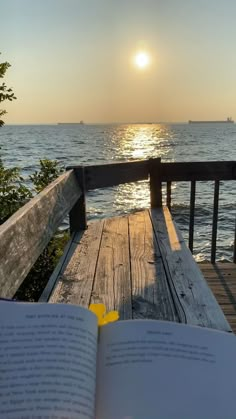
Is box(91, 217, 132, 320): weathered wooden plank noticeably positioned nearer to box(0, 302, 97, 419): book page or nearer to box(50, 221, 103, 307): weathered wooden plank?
box(50, 221, 103, 307): weathered wooden plank

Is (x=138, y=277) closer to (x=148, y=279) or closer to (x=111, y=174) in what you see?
(x=148, y=279)

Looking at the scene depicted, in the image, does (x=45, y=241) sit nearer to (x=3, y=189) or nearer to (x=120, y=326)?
(x=120, y=326)

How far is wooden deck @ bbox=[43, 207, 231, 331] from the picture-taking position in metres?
2.04

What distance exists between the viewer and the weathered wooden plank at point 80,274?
2.26 meters

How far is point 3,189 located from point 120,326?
3.61 meters

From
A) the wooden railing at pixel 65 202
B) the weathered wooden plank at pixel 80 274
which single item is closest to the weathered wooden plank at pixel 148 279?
the weathered wooden plank at pixel 80 274

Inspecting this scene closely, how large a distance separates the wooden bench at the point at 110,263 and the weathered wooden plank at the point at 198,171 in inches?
22.0

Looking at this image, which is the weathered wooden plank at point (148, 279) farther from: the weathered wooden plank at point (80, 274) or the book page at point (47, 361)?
the book page at point (47, 361)

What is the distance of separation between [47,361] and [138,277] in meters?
1.66

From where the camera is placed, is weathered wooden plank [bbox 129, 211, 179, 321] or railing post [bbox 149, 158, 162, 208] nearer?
weathered wooden plank [bbox 129, 211, 179, 321]

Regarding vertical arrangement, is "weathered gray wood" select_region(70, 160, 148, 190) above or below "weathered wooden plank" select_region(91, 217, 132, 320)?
above

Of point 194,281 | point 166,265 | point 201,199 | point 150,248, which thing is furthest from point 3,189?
point 201,199

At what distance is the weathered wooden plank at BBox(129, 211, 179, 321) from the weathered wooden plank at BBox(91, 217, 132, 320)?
43mm

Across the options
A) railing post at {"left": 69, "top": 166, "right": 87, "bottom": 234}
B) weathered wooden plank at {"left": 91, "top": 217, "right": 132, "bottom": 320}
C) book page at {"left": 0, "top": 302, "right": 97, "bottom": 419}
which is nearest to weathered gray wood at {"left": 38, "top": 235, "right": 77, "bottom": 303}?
weathered wooden plank at {"left": 91, "top": 217, "right": 132, "bottom": 320}
